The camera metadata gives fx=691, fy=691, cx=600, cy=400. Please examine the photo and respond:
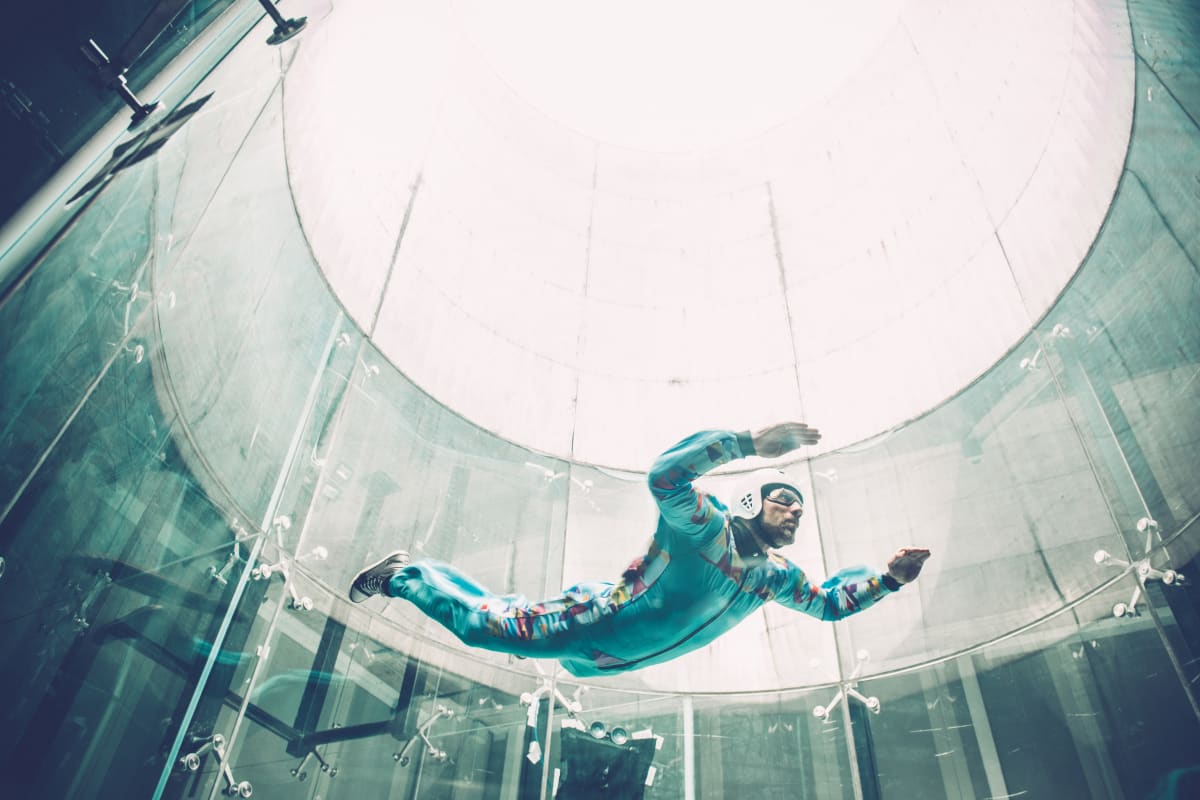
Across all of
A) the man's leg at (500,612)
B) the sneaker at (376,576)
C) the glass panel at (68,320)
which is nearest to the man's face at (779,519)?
the man's leg at (500,612)

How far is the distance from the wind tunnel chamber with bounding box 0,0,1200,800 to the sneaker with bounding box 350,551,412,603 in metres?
0.97

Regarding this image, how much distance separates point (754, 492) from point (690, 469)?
32.0 inches

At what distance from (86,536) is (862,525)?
544cm

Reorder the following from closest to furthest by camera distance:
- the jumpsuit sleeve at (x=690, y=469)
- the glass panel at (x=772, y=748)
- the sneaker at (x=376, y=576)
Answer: the jumpsuit sleeve at (x=690, y=469)
the sneaker at (x=376, y=576)
the glass panel at (x=772, y=748)

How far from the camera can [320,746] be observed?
4211 millimetres

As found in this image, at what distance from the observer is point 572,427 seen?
6.91 meters

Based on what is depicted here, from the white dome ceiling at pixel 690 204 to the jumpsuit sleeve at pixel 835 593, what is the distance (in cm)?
309

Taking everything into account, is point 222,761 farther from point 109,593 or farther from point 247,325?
point 247,325

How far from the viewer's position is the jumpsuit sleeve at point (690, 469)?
2.59 m

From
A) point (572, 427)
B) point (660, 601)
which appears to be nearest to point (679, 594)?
point (660, 601)

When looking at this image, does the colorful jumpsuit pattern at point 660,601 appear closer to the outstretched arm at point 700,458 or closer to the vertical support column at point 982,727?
the outstretched arm at point 700,458

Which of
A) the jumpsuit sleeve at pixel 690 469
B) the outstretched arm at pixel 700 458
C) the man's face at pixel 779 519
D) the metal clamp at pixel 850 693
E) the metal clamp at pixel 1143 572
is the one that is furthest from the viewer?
the metal clamp at pixel 850 693

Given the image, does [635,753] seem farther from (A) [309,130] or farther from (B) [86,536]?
(A) [309,130]

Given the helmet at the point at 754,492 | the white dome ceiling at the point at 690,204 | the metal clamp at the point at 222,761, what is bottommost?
the metal clamp at the point at 222,761
